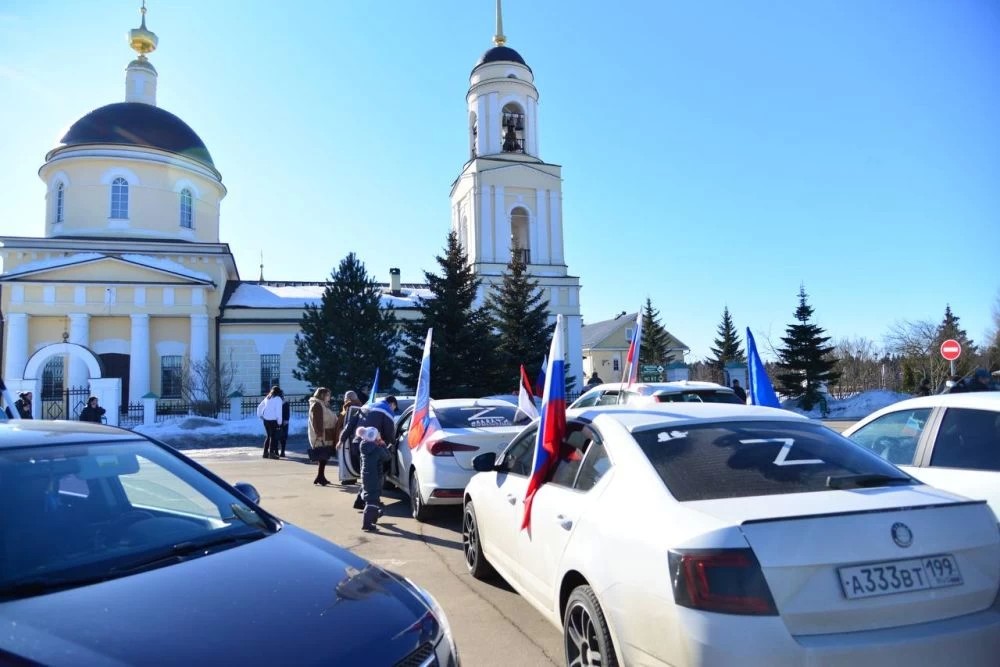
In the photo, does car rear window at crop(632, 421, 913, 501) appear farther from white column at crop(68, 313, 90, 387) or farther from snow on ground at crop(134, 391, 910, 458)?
white column at crop(68, 313, 90, 387)

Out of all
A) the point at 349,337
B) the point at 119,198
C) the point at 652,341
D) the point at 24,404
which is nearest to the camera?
the point at 24,404

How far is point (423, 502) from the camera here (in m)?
7.63

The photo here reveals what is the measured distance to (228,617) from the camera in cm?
221

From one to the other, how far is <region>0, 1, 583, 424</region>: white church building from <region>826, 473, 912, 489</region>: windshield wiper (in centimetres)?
3036

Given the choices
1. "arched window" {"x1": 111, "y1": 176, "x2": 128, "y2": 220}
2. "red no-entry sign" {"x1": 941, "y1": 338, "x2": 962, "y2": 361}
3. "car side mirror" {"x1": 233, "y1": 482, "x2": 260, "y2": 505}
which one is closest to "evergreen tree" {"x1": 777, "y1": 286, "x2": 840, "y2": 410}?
"red no-entry sign" {"x1": 941, "y1": 338, "x2": 962, "y2": 361}

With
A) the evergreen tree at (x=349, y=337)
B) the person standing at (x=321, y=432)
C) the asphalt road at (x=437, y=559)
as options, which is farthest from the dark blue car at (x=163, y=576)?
the evergreen tree at (x=349, y=337)

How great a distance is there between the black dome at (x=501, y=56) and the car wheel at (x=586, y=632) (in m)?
37.5

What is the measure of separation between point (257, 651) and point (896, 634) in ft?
7.63

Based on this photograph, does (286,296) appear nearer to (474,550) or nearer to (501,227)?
(501,227)

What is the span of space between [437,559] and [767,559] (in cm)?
431

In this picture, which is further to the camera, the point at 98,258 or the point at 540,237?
the point at 540,237

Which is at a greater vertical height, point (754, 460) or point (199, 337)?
point (199, 337)

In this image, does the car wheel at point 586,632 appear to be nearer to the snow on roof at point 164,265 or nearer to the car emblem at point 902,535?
the car emblem at point 902,535

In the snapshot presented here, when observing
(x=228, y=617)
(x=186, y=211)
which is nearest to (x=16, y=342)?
(x=186, y=211)
